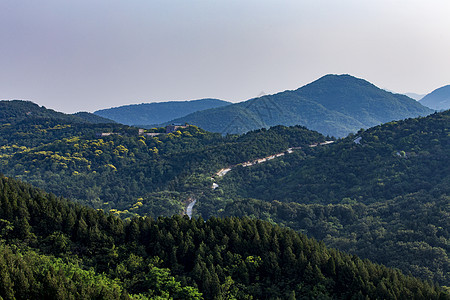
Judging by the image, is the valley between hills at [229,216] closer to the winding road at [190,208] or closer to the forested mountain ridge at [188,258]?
the forested mountain ridge at [188,258]

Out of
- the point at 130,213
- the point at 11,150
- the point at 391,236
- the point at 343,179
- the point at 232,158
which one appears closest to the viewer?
the point at 391,236

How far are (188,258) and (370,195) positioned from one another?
2835cm

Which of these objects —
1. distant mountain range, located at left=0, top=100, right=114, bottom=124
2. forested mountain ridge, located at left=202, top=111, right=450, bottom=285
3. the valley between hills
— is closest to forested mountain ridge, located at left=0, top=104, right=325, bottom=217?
the valley between hills

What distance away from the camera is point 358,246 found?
28.0 metres

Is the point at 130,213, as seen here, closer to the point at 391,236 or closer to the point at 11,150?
the point at 391,236

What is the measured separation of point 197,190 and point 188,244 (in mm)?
29574

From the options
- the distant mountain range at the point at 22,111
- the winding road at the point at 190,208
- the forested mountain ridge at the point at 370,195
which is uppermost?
the distant mountain range at the point at 22,111

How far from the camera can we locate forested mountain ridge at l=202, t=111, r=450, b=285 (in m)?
26.4

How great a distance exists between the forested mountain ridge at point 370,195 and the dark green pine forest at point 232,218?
0.15 metres

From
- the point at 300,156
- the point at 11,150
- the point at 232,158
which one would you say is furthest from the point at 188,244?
the point at 11,150

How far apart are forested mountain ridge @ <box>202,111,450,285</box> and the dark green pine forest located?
15cm

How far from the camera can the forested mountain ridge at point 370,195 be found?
1040 inches

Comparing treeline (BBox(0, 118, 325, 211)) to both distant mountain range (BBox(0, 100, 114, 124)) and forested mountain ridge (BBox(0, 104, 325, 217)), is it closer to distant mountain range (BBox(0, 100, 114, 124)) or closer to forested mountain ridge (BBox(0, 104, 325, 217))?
forested mountain ridge (BBox(0, 104, 325, 217))

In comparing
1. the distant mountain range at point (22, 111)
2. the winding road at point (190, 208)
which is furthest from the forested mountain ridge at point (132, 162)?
the distant mountain range at point (22, 111)
